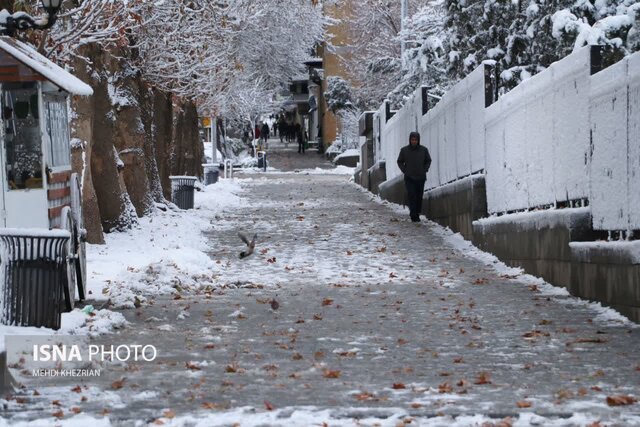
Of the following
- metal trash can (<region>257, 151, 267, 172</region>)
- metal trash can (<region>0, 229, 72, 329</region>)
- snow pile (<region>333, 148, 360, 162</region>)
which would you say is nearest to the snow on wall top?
metal trash can (<region>0, 229, 72, 329</region>)

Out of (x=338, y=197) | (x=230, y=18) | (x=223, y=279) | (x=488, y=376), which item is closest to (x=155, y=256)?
(x=223, y=279)

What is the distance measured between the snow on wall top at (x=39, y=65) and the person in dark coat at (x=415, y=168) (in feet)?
41.6

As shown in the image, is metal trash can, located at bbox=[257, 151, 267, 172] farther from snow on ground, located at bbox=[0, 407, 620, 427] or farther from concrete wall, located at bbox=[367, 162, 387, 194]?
snow on ground, located at bbox=[0, 407, 620, 427]

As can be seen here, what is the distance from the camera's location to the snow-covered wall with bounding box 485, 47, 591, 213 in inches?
551

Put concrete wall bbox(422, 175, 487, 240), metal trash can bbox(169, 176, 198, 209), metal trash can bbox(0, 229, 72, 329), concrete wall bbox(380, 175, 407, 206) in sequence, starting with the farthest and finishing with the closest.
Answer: concrete wall bbox(380, 175, 407, 206), metal trash can bbox(169, 176, 198, 209), concrete wall bbox(422, 175, 487, 240), metal trash can bbox(0, 229, 72, 329)

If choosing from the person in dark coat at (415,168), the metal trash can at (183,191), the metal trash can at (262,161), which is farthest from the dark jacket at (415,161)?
A: the metal trash can at (262,161)

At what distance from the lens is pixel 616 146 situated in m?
12.4

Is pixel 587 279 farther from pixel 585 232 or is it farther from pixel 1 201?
pixel 1 201

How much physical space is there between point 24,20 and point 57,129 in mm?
1298

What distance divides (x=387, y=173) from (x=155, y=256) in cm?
1788

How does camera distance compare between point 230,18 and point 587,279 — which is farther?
point 230,18

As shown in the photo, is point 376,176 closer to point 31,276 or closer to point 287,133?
point 31,276

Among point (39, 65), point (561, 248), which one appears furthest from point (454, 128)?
point (39, 65)

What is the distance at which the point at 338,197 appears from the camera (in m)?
35.5
